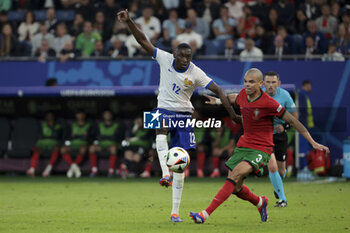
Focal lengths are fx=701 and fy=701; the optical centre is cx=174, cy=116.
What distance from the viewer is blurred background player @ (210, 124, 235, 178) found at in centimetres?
1789

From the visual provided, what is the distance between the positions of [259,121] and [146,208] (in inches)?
115

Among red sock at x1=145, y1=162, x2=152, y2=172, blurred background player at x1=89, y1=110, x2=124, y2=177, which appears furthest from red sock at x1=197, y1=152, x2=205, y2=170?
blurred background player at x1=89, y1=110, x2=124, y2=177

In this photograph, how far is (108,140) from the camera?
18234mm

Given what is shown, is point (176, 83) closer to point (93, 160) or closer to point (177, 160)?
point (177, 160)

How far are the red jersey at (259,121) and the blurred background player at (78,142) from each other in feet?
34.5

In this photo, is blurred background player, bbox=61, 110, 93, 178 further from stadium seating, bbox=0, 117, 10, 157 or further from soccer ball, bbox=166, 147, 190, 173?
soccer ball, bbox=166, 147, 190, 173

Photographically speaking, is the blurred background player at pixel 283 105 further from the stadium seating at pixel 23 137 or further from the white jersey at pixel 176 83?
the stadium seating at pixel 23 137

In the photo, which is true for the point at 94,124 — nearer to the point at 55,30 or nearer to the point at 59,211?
the point at 55,30

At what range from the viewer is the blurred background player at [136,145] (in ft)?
59.3

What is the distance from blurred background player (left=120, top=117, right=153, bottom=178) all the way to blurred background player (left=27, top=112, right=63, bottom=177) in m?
1.84

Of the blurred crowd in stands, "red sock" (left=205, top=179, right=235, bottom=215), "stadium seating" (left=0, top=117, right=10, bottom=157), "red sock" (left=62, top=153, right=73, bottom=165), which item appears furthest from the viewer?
"stadium seating" (left=0, top=117, right=10, bottom=157)

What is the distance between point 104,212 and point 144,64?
7.94 meters

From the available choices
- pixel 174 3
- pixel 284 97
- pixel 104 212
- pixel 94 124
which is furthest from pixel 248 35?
→ pixel 104 212

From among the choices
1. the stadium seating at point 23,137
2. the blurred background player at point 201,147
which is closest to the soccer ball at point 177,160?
the blurred background player at point 201,147
